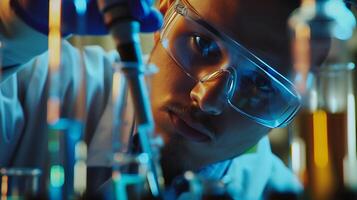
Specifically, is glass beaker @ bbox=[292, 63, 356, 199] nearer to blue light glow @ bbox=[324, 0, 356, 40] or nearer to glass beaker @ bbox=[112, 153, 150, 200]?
blue light glow @ bbox=[324, 0, 356, 40]

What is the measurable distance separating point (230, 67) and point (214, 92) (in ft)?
0.14

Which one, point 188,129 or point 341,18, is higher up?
point 341,18

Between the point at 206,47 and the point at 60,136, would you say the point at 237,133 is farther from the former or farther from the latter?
the point at 60,136

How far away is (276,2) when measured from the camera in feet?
2.76

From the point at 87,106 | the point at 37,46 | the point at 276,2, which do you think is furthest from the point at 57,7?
the point at 276,2

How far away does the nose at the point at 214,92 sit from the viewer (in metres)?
0.84

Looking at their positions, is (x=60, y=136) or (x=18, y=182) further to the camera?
(x=60, y=136)

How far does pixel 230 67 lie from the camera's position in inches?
33.4

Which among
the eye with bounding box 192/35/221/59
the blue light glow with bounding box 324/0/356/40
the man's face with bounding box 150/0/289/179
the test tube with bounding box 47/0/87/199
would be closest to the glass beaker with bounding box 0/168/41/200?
the test tube with bounding box 47/0/87/199

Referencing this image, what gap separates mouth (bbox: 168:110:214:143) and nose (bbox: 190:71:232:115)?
41mm

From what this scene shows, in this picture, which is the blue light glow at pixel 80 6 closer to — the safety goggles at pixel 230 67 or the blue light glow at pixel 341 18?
the safety goggles at pixel 230 67

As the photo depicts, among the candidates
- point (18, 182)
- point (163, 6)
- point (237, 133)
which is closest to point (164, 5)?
point (163, 6)

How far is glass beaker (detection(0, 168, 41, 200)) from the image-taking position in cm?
80

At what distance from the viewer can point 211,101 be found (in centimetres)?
85
